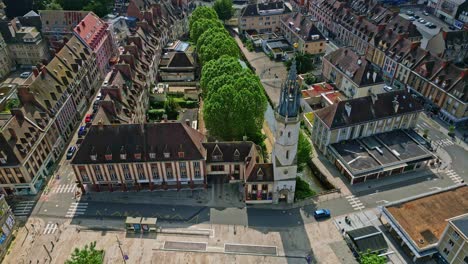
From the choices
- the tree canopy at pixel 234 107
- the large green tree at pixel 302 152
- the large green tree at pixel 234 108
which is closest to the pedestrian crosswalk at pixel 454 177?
the large green tree at pixel 302 152

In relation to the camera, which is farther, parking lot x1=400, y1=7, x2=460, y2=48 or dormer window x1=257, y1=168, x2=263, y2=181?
parking lot x1=400, y1=7, x2=460, y2=48

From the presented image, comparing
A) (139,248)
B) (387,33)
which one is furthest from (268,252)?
(387,33)

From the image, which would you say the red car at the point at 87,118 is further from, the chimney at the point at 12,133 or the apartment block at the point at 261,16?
the apartment block at the point at 261,16

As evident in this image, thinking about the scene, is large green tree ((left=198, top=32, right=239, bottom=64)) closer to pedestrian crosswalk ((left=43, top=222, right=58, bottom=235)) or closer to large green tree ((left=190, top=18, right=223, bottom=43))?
large green tree ((left=190, top=18, right=223, bottom=43))

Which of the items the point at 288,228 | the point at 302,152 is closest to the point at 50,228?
the point at 288,228

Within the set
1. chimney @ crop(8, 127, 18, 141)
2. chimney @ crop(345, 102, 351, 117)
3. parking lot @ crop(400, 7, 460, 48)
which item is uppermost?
chimney @ crop(8, 127, 18, 141)

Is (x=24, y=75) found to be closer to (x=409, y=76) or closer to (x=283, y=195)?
(x=283, y=195)

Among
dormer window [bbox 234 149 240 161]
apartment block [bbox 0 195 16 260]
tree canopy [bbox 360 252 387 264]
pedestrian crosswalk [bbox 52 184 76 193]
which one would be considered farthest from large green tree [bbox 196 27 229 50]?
tree canopy [bbox 360 252 387 264]
